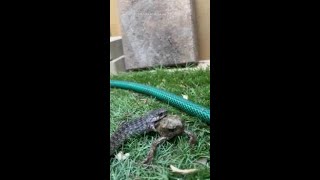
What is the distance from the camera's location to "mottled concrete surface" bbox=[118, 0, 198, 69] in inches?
190

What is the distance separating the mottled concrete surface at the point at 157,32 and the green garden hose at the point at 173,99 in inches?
58.4

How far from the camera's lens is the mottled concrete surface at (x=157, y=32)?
4.82 m

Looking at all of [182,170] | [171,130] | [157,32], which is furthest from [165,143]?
[157,32]

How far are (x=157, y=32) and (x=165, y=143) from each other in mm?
3127

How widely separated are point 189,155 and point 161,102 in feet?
3.69

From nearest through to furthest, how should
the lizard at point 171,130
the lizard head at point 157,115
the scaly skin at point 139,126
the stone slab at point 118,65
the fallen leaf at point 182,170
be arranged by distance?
the fallen leaf at point 182,170, the lizard at point 171,130, the scaly skin at point 139,126, the lizard head at point 157,115, the stone slab at point 118,65

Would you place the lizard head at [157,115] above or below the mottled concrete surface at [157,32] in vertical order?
below

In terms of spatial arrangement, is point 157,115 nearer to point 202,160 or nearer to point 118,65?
point 202,160

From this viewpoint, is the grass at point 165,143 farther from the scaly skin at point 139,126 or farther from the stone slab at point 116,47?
the stone slab at point 116,47

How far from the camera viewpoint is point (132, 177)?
4.71ft

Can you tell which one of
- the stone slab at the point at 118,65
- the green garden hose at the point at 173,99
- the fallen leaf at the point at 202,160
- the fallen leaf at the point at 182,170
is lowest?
the fallen leaf at the point at 182,170

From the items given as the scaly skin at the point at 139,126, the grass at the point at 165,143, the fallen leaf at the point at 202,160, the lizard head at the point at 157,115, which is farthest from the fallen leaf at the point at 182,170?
the lizard head at the point at 157,115

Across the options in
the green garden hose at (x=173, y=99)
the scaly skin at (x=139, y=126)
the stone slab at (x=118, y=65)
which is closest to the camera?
the scaly skin at (x=139, y=126)
